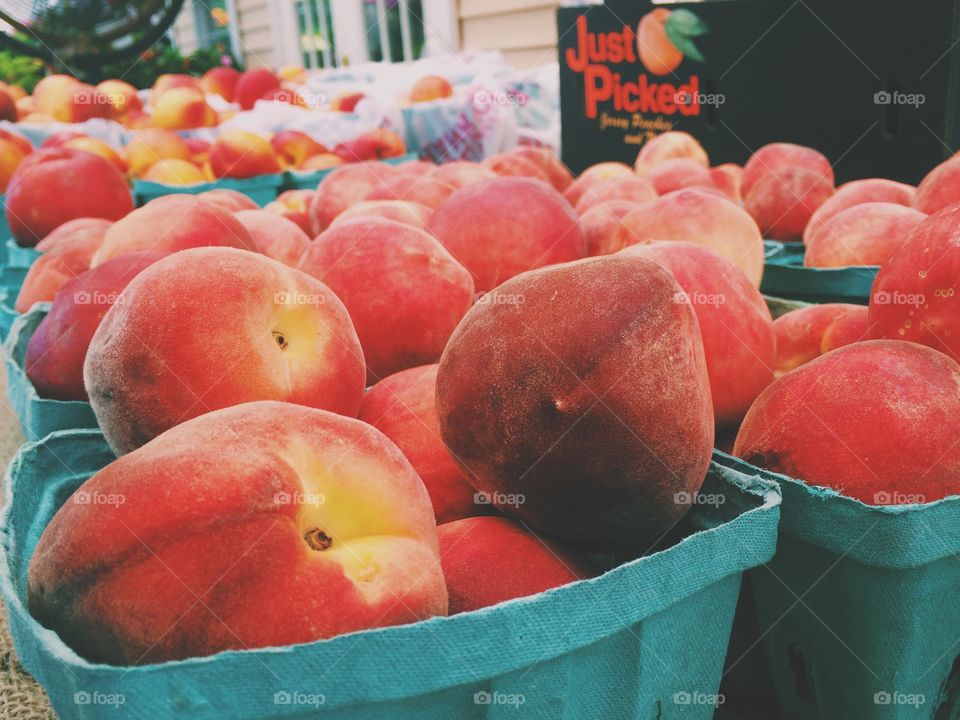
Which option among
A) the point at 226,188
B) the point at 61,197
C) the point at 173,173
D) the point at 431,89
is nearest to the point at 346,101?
the point at 431,89

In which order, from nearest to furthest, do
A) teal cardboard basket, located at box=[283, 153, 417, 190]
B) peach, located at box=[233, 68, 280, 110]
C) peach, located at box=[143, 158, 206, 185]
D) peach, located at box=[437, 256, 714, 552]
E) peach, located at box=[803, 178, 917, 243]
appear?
peach, located at box=[437, 256, 714, 552], peach, located at box=[803, 178, 917, 243], peach, located at box=[143, 158, 206, 185], teal cardboard basket, located at box=[283, 153, 417, 190], peach, located at box=[233, 68, 280, 110]

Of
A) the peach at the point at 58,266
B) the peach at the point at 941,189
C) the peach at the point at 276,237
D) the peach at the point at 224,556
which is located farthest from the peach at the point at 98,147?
the peach at the point at 224,556

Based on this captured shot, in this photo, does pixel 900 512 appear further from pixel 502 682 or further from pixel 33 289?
pixel 33 289

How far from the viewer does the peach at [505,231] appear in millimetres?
1511

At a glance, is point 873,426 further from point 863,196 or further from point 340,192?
point 340,192

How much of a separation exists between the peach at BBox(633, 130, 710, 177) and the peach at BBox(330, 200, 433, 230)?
128 cm

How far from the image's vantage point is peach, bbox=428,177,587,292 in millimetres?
1511

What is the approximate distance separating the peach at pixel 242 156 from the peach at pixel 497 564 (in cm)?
280

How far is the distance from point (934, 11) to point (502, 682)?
227 cm

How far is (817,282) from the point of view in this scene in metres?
1.71

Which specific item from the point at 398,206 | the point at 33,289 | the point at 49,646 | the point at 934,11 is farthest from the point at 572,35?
the point at 49,646

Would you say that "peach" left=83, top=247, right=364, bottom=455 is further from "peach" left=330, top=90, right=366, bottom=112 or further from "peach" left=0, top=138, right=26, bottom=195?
"peach" left=330, top=90, right=366, bottom=112

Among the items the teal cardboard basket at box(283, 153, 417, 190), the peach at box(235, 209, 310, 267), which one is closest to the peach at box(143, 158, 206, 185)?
the teal cardboard basket at box(283, 153, 417, 190)

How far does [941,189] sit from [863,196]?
0.31m
